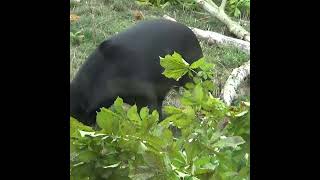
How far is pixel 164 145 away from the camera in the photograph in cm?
101

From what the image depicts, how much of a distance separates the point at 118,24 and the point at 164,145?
4.94 m

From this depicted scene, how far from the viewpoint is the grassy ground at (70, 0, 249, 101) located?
5375 millimetres

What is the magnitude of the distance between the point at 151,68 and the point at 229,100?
0.58m

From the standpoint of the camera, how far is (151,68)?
4211 mm

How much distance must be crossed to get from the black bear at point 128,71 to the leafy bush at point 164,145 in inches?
110

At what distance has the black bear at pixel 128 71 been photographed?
402 centimetres

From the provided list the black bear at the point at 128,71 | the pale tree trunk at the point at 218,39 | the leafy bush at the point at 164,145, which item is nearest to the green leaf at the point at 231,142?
the leafy bush at the point at 164,145

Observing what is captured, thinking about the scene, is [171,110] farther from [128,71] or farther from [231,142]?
[128,71]

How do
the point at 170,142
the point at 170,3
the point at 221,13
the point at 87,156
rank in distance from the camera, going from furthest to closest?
1. the point at 170,3
2. the point at 221,13
3. the point at 170,142
4. the point at 87,156

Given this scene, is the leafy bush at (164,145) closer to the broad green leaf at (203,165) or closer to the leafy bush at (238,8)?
the broad green leaf at (203,165)

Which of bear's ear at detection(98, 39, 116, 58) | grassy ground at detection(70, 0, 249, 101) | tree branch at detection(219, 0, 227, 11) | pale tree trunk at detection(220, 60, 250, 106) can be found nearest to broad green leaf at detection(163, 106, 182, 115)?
bear's ear at detection(98, 39, 116, 58)

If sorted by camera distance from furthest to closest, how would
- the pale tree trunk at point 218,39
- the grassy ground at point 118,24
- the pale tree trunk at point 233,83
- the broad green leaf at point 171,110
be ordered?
the pale tree trunk at point 218,39
the grassy ground at point 118,24
the pale tree trunk at point 233,83
the broad green leaf at point 171,110

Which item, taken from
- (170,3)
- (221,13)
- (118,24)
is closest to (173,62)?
(118,24)

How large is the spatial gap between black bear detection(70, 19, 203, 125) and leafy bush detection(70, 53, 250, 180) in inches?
110
